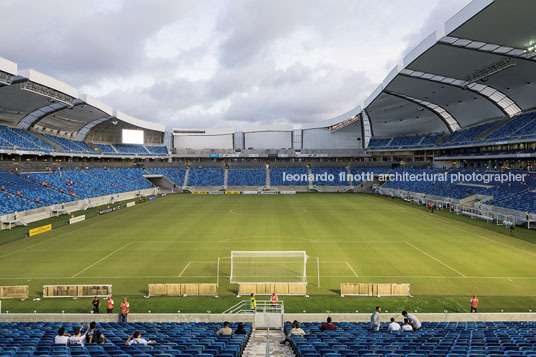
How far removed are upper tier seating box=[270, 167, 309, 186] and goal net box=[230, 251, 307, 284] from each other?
61.7 m

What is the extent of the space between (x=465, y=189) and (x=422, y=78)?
18.2 metres

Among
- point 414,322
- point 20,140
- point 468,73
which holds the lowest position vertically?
point 414,322

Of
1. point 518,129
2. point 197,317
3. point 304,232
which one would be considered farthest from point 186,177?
point 197,317

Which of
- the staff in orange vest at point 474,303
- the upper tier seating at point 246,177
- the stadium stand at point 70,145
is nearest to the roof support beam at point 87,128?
the stadium stand at point 70,145

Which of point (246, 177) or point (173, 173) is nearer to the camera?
point (246, 177)

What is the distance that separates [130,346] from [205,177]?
257 feet

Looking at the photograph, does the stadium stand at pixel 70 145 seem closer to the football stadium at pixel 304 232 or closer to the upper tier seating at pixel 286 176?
the football stadium at pixel 304 232

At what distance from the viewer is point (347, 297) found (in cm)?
1734

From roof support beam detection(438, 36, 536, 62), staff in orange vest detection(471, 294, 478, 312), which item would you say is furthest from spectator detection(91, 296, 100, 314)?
roof support beam detection(438, 36, 536, 62)

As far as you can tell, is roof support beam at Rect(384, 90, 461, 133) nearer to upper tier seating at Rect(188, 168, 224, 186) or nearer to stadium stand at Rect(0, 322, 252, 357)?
upper tier seating at Rect(188, 168, 224, 186)

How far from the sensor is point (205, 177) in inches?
3366

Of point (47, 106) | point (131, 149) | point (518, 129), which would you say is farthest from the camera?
point (131, 149)

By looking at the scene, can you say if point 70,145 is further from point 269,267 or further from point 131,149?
point 269,267

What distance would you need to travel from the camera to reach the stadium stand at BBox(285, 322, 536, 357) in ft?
25.3
